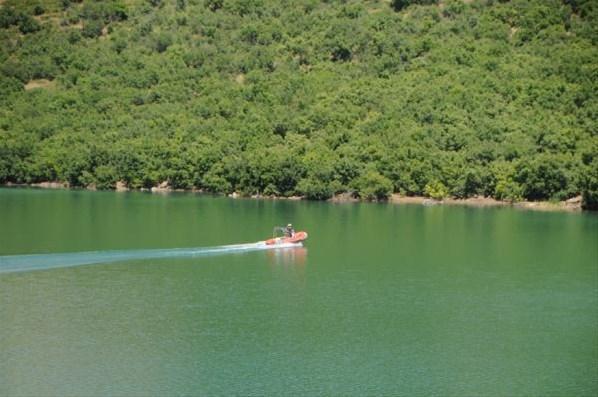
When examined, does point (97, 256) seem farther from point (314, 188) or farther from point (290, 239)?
point (314, 188)

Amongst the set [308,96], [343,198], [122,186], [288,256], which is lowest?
[288,256]

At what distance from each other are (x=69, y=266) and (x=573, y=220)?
4842 cm

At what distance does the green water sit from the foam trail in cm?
88

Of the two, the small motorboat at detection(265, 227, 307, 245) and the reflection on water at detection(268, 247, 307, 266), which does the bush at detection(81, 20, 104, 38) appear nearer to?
the small motorboat at detection(265, 227, 307, 245)

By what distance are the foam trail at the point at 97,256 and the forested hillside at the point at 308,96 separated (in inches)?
1895

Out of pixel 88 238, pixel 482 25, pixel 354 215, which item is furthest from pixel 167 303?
pixel 482 25

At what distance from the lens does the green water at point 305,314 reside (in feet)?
114

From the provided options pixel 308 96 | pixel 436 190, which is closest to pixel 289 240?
pixel 436 190

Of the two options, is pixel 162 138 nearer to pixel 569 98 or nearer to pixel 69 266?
pixel 569 98

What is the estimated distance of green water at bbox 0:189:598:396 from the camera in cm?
3472

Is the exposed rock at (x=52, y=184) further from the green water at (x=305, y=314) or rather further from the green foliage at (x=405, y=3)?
the green foliage at (x=405, y=3)

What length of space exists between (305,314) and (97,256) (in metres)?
16.7

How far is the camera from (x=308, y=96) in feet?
442

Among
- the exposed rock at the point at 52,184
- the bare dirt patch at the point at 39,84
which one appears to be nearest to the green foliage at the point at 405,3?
the bare dirt patch at the point at 39,84
